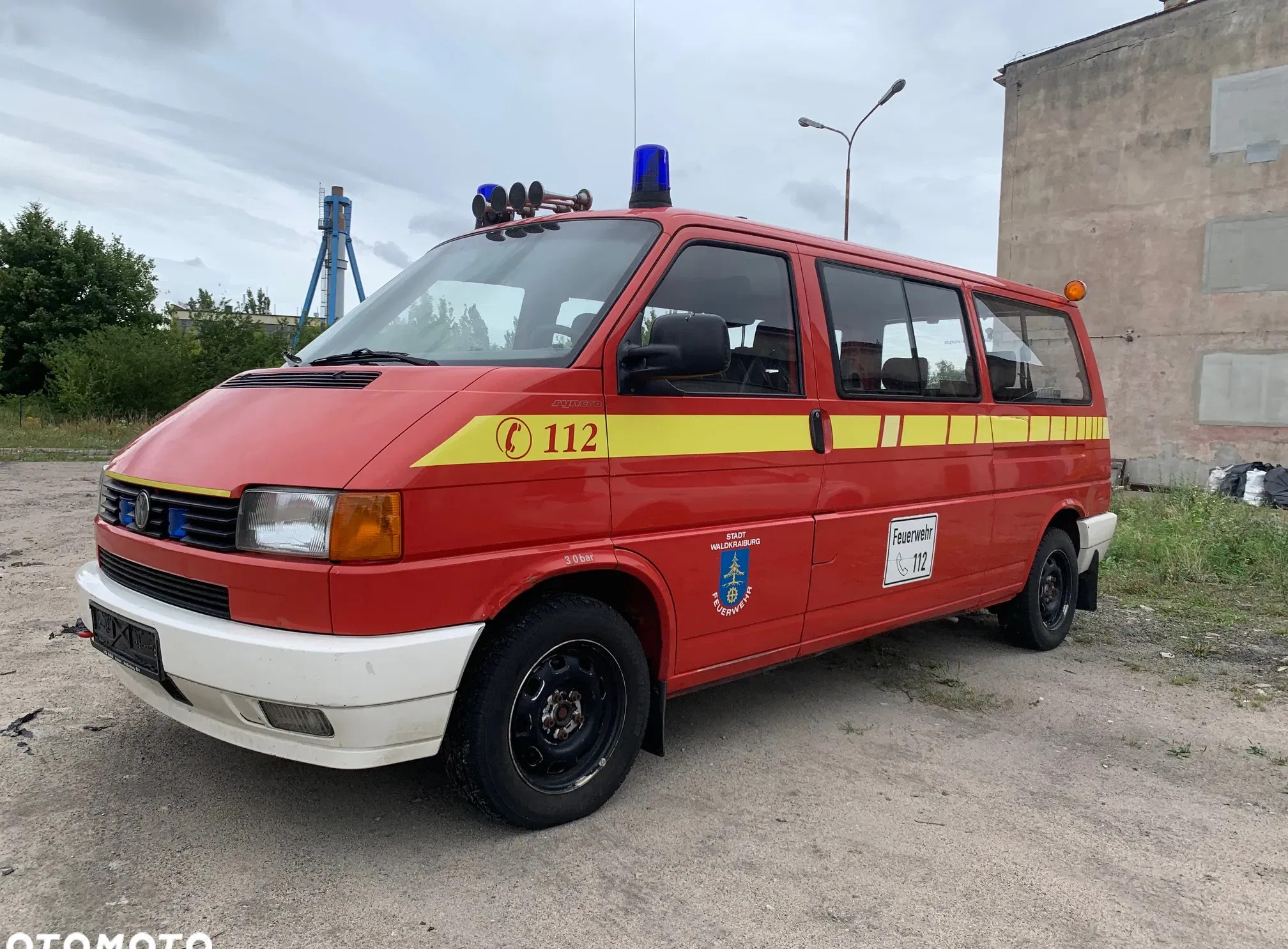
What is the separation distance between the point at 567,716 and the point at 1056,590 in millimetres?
3953

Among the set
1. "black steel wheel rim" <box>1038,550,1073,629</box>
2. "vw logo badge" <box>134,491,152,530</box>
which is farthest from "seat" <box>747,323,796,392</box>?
"black steel wheel rim" <box>1038,550,1073,629</box>

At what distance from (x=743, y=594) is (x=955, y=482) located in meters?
1.63

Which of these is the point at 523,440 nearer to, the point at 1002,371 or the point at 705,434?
the point at 705,434

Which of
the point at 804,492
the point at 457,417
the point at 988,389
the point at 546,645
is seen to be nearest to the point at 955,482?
the point at 988,389

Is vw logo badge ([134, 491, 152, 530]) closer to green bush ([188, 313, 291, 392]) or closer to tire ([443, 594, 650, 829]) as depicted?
tire ([443, 594, 650, 829])

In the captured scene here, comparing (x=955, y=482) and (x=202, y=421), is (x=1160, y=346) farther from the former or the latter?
(x=202, y=421)

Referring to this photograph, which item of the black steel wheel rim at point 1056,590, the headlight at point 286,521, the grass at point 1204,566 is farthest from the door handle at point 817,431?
the grass at point 1204,566

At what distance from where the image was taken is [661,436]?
323cm

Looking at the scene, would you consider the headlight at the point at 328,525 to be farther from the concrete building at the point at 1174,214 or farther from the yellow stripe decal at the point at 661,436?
the concrete building at the point at 1174,214

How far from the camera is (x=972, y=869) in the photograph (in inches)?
116

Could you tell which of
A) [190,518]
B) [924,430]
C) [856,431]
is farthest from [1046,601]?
[190,518]

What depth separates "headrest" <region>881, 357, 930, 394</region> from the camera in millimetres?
4236

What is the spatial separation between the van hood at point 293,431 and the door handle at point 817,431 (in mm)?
1453

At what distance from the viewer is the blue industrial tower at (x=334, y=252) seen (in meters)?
43.7
